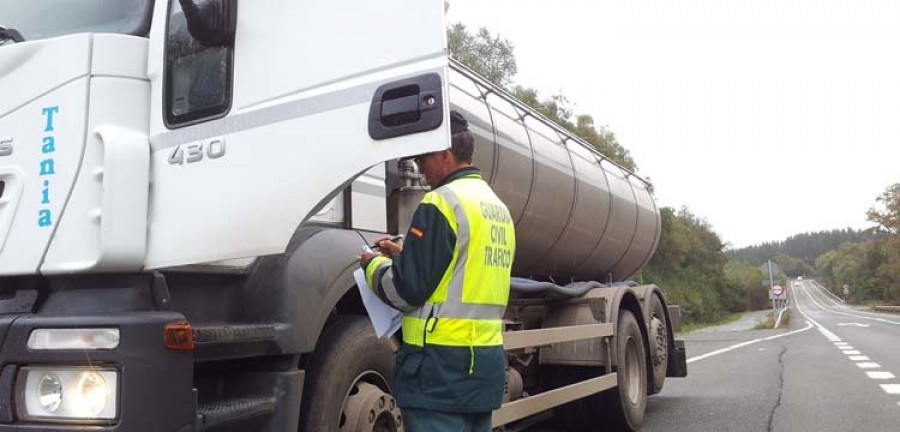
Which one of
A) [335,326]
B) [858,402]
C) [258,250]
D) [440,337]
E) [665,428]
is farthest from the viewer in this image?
[858,402]

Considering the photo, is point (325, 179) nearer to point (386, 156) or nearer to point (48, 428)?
point (386, 156)

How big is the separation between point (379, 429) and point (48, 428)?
1544 millimetres

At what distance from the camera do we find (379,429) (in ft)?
11.1

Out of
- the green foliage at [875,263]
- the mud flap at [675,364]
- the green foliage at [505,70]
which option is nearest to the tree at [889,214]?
the green foliage at [875,263]

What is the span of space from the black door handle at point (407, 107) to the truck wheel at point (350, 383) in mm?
1289

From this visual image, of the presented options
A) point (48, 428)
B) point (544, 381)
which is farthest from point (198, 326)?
point (544, 381)

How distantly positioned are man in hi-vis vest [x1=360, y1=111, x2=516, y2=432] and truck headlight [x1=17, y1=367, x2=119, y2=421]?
36.6 inches

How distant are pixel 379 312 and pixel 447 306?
314 millimetres

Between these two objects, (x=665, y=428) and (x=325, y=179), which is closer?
(x=325, y=179)

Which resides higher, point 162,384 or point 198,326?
point 198,326

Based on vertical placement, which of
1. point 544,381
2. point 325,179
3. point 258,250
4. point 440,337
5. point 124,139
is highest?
point 124,139

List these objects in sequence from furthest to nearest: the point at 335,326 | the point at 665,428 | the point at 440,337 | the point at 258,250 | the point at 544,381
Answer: the point at 665,428 → the point at 544,381 → the point at 335,326 → the point at 440,337 → the point at 258,250

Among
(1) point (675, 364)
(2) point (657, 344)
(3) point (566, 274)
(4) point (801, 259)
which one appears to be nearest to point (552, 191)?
(3) point (566, 274)

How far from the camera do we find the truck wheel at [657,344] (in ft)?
25.5
